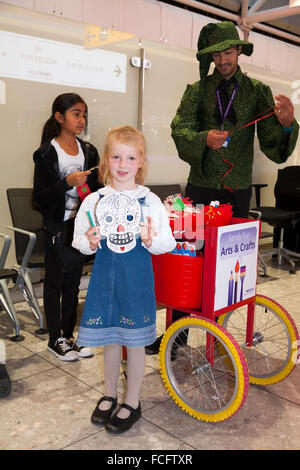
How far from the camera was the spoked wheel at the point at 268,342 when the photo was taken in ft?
7.25

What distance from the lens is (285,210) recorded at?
16.8ft

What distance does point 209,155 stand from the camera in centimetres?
243

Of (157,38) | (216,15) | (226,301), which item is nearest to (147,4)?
(157,38)

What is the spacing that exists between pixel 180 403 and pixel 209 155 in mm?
1282

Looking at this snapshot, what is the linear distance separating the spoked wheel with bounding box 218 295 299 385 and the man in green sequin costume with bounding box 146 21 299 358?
61cm

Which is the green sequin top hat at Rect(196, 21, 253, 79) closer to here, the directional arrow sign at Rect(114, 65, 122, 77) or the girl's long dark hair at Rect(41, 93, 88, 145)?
the girl's long dark hair at Rect(41, 93, 88, 145)

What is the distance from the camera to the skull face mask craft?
176 centimetres

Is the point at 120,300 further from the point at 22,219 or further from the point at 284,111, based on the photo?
the point at 22,219

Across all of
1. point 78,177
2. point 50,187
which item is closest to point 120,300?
point 78,177

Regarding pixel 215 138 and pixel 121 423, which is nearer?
pixel 121 423

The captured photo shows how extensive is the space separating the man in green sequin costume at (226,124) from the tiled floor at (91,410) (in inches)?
41.0

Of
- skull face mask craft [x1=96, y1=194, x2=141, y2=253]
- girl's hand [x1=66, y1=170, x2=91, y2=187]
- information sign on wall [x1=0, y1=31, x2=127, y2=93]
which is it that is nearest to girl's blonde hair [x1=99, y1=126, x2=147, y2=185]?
skull face mask craft [x1=96, y1=194, x2=141, y2=253]

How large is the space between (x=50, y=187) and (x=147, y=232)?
2.93ft

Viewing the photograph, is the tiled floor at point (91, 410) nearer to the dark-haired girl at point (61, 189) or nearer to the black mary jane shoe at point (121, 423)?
the black mary jane shoe at point (121, 423)
